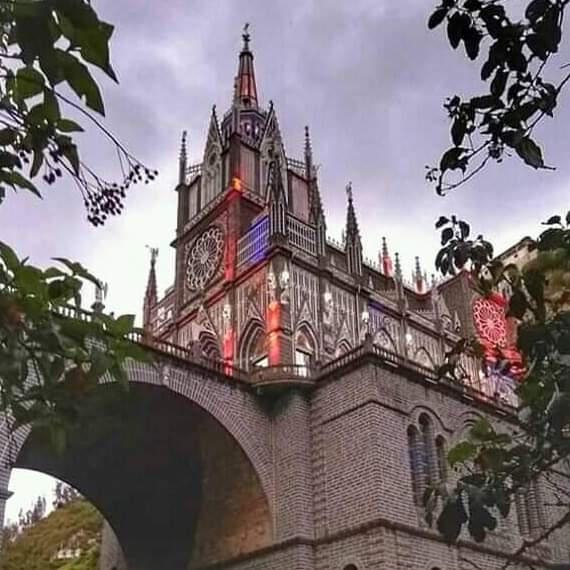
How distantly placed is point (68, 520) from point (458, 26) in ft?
136

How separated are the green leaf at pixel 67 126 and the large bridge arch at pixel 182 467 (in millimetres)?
16280

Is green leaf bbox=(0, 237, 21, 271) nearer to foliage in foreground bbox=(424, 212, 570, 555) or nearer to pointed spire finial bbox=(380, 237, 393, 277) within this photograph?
foliage in foreground bbox=(424, 212, 570, 555)

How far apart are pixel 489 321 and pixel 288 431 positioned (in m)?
17.3

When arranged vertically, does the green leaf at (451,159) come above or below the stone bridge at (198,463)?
below

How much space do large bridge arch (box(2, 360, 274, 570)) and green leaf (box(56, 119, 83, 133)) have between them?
641 inches

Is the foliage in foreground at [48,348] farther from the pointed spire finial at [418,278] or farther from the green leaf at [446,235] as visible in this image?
the pointed spire finial at [418,278]

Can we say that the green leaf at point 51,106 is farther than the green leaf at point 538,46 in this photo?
No

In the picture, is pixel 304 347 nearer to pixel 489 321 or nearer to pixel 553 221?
pixel 489 321

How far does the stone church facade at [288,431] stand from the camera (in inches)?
728

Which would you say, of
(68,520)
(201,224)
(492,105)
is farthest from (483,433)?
(68,520)

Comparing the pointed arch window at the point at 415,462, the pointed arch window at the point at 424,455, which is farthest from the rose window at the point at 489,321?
the pointed arch window at the point at 415,462

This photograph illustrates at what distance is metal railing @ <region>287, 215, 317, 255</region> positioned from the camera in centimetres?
2738

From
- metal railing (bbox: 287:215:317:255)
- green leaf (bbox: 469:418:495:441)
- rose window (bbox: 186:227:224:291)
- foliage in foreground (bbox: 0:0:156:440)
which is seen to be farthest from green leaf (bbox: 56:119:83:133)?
rose window (bbox: 186:227:224:291)

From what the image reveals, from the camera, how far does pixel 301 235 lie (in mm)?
27875
